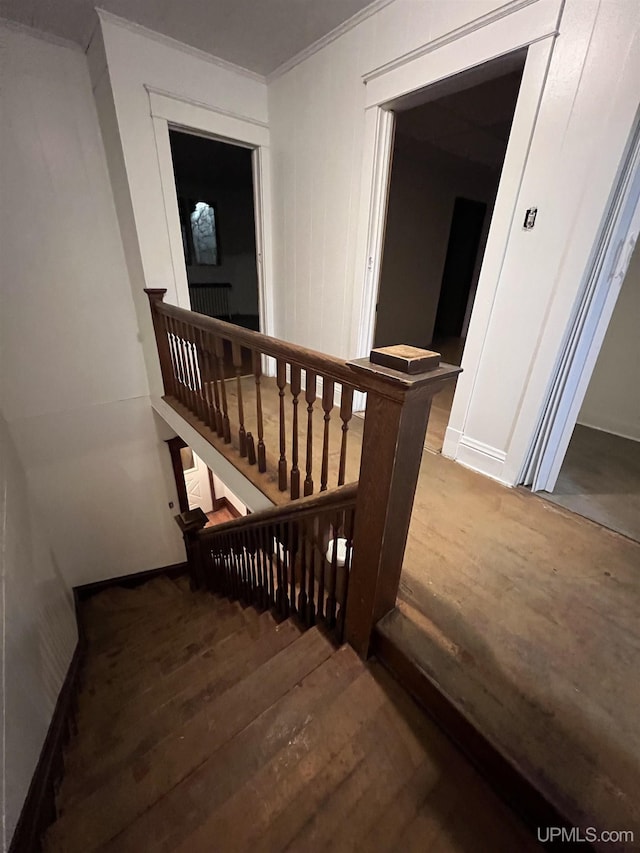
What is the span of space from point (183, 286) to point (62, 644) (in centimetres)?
277

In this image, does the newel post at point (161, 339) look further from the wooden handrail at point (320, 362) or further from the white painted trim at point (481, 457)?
the white painted trim at point (481, 457)

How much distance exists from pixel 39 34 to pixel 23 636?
12.1ft

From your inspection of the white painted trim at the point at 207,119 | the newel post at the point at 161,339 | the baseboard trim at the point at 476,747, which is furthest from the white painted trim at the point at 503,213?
the newel post at the point at 161,339

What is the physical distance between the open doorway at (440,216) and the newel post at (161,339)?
1899mm

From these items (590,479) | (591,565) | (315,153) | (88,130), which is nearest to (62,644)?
(591,565)

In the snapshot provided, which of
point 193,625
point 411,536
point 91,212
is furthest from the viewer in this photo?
point 91,212

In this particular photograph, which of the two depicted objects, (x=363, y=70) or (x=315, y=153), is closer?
(x=363, y=70)

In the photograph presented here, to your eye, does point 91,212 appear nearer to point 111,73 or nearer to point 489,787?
point 111,73

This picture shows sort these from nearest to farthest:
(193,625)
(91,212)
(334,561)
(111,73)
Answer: (334,561) → (111,73) → (193,625) → (91,212)

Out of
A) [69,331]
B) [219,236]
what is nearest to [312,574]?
[69,331]

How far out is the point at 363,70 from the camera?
2061mm

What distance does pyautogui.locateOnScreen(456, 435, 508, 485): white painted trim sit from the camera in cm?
195

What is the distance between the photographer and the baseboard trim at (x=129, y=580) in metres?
3.63

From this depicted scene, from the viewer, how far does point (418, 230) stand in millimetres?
4527
